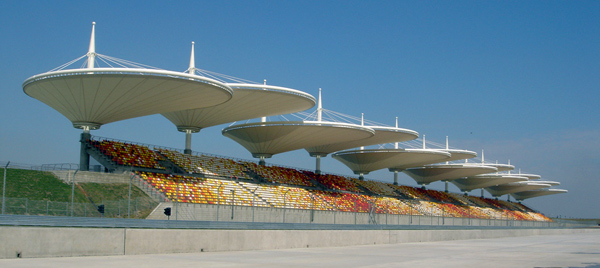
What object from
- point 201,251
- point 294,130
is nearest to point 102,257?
point 201,251

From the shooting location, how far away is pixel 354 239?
3434 cm

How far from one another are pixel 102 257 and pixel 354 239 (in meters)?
16.6

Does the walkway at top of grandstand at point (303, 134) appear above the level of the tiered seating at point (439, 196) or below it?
above

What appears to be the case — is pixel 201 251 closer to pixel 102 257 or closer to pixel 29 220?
pixel 102 257

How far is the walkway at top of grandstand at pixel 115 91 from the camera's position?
43.3 m

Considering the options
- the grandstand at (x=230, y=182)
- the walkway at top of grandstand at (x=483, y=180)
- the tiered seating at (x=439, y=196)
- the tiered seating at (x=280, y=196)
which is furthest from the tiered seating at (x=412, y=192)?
the tiered seating at (x=280, y=196)

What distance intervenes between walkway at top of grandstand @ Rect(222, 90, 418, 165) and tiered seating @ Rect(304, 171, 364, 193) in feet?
16.4

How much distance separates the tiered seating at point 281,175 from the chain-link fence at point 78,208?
1469 inches

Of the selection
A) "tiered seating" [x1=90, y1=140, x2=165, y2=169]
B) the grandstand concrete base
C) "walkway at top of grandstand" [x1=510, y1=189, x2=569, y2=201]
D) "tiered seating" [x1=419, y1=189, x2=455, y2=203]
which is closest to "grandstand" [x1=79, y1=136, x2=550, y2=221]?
"tiered seating" [x1=90, y1=140, x2=165, y2=169]

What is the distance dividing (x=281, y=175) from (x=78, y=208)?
45.3 m

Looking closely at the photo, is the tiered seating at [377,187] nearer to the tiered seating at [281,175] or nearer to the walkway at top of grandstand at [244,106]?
the tiered seating at [281,175]

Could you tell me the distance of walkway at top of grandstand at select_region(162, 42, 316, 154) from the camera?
170 ft

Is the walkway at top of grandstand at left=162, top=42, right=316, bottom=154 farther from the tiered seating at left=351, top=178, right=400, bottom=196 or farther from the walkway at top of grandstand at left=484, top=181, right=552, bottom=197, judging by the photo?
the walkway at top of grandstand at left=484, top=181, right=552, bottom=197

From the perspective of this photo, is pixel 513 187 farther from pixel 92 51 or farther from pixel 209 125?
pixel 92 51
